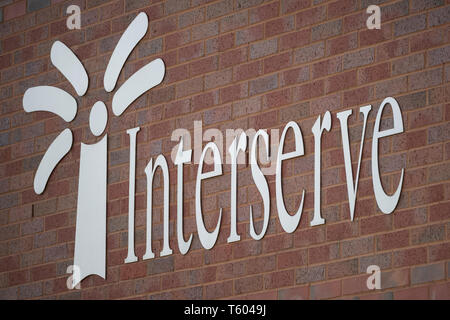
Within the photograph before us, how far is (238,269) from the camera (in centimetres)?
653

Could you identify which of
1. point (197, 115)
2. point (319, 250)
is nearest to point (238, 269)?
point (319, 250)

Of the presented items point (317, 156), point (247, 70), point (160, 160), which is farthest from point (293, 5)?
point (160, 160)

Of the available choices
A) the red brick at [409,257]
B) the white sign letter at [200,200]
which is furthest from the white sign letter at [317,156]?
the white sign letter at [200,200]

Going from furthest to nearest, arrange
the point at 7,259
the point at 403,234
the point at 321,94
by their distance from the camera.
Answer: the point at 7,259 < the point at 321,94 < the point at 403,234

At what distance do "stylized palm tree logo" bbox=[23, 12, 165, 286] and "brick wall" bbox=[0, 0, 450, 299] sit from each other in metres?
0.05

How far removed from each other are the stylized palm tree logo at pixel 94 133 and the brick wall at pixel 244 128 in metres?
0.05

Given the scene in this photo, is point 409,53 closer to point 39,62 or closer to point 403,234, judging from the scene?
point 403,234

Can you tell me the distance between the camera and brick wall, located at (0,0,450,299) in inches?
237

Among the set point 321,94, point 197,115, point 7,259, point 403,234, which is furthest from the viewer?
point 7,259

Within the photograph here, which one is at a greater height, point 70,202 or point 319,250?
point 70,202

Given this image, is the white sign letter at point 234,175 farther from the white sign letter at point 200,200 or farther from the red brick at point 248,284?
the red brick at point 248,284

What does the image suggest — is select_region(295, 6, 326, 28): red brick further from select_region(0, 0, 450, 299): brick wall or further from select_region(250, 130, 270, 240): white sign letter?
select_region(250, 130, 270, 240): white sign letter

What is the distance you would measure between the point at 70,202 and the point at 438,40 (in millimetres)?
2517

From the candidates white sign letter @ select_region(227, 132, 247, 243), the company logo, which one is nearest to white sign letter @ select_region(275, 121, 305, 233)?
the company logo
